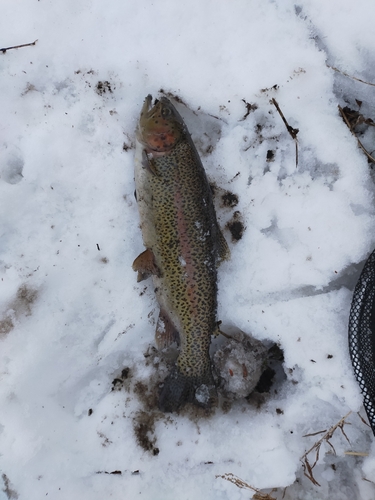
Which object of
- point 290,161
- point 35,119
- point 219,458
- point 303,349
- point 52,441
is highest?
point 290,161

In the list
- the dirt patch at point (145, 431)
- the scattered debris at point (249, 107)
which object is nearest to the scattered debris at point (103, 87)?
the scattered debris at point (249, 107)

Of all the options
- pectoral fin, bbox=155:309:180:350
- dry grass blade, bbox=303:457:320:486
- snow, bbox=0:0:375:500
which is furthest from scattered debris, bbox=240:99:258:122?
dry grass blade, bbox=303:457:320:486

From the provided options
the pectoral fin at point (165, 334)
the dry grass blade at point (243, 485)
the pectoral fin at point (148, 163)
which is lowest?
the dry grass blade at point (243, 485)

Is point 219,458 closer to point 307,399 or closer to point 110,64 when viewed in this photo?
point 307,399

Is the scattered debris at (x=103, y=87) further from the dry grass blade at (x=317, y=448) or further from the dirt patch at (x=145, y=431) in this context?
the dry grass blade at (x=317, y=448)

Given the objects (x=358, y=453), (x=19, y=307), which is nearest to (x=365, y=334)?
(x=358, y=453)

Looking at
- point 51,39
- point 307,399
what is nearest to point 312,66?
point 51,39

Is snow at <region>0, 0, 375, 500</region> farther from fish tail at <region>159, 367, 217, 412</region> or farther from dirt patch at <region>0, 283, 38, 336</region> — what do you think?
fish tail at <region>159, 367, 217, 412</region>
